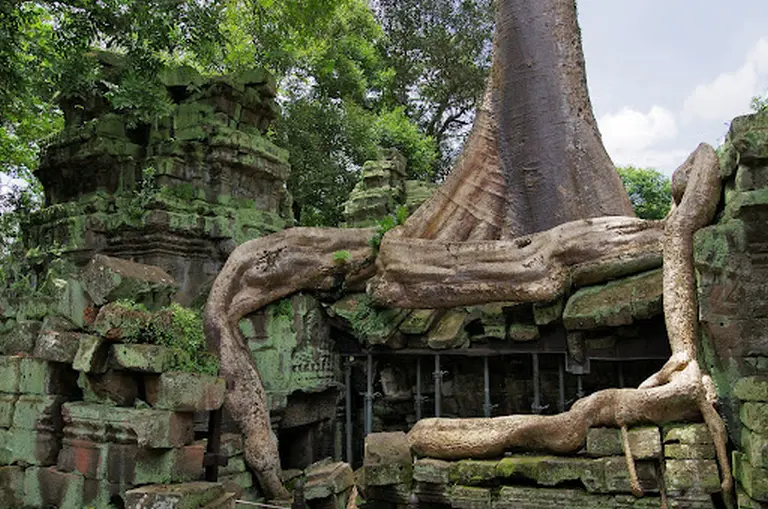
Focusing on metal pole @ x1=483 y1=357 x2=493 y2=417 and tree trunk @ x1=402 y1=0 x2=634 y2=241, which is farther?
tree trunk @ x1=402 y1=0 x2=634 y2=241

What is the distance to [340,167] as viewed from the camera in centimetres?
1756

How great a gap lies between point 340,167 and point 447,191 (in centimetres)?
990

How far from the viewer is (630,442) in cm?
425

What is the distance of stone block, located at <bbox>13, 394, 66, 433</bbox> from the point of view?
4.67 metres

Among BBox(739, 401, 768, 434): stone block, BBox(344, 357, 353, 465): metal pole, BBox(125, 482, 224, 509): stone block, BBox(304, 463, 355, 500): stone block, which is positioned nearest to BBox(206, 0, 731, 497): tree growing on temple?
BBox(739, 401, 768, 434): stone block

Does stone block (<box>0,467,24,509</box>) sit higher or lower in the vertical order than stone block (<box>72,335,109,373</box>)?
lower

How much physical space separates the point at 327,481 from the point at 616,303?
3026mm

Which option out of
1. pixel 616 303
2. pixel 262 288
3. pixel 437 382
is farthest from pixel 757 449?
pixel 262 288

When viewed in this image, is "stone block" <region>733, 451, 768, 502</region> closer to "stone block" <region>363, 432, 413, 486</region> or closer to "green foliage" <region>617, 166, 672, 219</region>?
"stone block" <region>363, 432, 413, 486</region>

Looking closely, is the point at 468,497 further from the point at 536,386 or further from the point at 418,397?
the point at 418,397

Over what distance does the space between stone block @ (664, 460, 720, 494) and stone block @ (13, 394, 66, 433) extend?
14.0 ft

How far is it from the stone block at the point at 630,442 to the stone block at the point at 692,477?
0.13 metres

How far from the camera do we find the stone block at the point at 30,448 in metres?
Result: 4.67

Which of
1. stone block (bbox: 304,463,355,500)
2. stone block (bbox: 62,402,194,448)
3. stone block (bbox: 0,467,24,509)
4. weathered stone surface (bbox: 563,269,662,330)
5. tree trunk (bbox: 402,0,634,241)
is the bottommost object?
stone block (bbox: 304,463,355,500)
